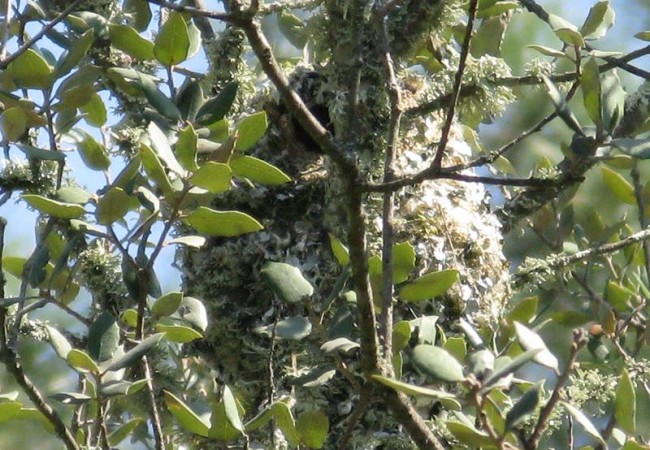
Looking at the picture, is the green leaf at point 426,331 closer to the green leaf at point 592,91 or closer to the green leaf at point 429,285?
the green leaf at point 429,285

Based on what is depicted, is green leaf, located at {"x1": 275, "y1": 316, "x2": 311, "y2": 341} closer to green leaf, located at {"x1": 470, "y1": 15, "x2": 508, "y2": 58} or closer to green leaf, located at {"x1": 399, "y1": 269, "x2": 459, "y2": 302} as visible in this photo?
green leaf, located at {"x1": 399, "y1": 269, "x2": 459, "y2": 302}

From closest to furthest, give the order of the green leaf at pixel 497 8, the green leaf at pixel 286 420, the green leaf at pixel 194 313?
the green leaf at pixel 286 420 → the green leaf at pixel 194 313 → the green leaf at pixel 497 8

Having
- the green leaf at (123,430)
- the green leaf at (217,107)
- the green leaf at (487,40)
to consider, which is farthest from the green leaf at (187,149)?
the green leaf at (487,40)

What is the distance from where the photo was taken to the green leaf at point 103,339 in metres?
1.26

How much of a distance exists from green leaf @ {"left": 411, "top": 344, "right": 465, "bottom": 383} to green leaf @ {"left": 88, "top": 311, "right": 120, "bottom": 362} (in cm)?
39

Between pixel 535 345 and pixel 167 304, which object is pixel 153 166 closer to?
pixel 167 304

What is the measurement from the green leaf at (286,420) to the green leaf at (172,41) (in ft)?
1.58

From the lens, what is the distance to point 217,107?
56.7 inches

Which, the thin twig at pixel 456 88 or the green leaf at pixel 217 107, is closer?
the thin twig at pixel 456 88

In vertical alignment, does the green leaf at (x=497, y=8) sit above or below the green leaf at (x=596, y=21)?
above

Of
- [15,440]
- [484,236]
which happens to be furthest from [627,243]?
[15,440]

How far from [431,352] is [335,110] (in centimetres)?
89

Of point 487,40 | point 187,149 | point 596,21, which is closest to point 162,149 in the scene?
point 187,149

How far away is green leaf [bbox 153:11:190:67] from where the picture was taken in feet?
4.63
